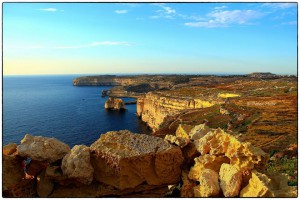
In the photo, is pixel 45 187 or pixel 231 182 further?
pixel 45 187

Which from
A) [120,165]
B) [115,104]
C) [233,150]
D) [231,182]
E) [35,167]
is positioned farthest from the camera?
[115,104]

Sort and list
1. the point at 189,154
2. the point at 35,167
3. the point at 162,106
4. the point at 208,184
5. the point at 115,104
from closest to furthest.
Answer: the point at 208,184, the point at 35,167, the point at 189,154, the point at 162,106, the point at 115,104

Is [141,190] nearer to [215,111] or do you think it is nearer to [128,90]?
[215,111]

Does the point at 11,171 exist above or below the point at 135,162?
below

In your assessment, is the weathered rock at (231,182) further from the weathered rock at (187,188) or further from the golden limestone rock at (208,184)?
the weathered rock at (187,188)

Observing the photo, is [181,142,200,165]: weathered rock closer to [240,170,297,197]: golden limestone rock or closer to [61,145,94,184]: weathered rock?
[240,170,297,197]: golden limestone rock

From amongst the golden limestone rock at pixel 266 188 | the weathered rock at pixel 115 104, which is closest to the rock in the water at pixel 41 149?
the golden limestone rock at pixel 266 188

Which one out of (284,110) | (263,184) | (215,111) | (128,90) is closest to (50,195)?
(263,184)

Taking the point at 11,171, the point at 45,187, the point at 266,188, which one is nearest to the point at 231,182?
the point at 266,188

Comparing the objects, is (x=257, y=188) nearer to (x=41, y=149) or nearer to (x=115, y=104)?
(x=41, y=149)
